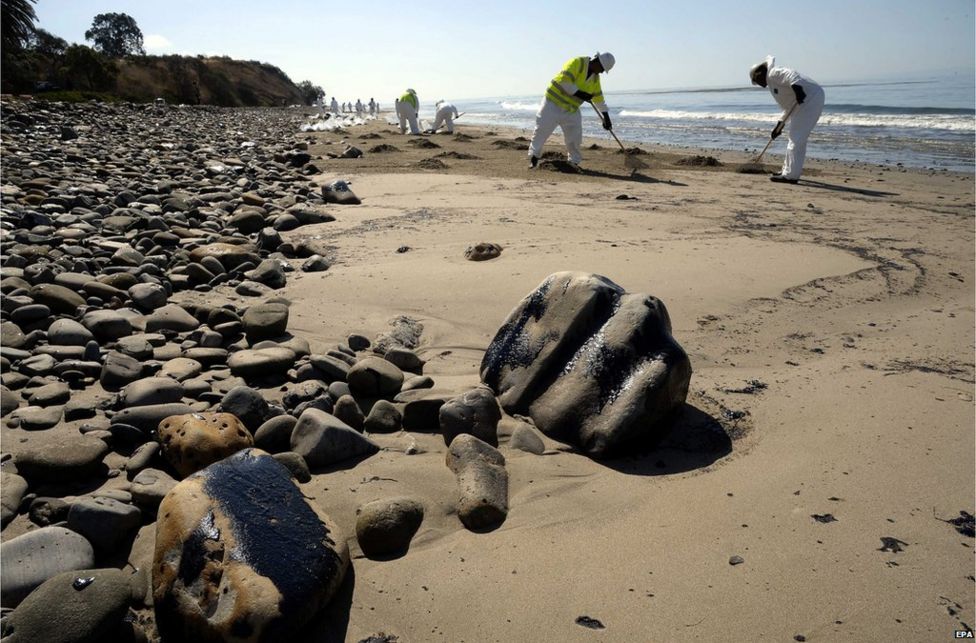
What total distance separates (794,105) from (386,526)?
1014 cm

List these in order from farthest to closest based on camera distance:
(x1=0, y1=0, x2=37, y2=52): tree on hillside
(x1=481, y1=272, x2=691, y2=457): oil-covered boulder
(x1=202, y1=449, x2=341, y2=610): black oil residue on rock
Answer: (x1=0, y1=0, x2=37, y2=52): tree on hillside < (x1=481, y1=272, x2=691, y2=457): oil-covered boulder < (x1=202, y1=449, x2=341, y2=610): black oil residue on rock

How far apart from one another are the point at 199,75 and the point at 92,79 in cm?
1452

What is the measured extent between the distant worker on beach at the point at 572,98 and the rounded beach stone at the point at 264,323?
796 cm

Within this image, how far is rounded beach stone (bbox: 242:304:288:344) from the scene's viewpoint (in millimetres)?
3381

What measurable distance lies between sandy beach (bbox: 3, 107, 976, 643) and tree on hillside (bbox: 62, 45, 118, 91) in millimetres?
37141

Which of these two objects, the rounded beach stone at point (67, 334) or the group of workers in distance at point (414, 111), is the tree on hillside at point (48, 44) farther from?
the rounded beach stone at point (67, 334)

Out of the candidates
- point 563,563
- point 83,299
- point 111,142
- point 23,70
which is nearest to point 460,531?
point 563,563

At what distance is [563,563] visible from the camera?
1.83m

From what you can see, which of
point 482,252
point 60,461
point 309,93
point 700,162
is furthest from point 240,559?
point 309,93

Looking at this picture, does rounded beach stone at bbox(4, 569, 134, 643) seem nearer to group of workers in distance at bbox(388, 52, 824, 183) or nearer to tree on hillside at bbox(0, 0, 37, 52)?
group of workers in distance at bbox(388, 52, 824, 183)

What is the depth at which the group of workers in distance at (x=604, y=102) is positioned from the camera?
943cm

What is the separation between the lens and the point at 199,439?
2.17m

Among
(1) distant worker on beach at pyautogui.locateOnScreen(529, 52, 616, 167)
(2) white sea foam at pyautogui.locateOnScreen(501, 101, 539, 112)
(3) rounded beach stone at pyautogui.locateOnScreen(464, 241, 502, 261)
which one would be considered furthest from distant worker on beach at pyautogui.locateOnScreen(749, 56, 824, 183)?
(2) white sea foam at pyautogui.locateOnScreen(501, 101, 539, 112)

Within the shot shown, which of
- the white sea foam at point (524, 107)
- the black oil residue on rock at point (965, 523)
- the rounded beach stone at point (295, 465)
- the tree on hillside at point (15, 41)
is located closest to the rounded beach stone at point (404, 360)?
the rounded beach stone at point (295, 465)
